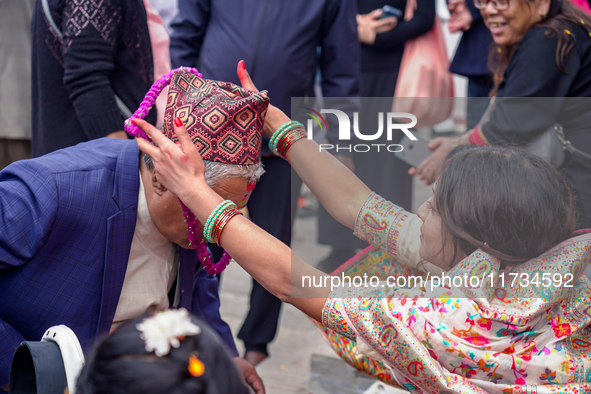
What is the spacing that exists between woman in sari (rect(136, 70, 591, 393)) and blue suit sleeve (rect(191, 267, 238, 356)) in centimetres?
57

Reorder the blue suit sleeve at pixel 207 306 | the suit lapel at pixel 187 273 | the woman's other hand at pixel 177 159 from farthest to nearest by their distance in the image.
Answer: the blue suit sleeve at pixel 207 306, the suit lapel at pixel 187 273, the woman's other hand at pixel 177 159

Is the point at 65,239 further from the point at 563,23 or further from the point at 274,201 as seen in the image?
the point at 563,23

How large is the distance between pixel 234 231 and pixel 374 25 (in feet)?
8.19

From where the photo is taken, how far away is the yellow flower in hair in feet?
2.98

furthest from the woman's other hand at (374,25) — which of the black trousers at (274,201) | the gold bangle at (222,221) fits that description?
the gold bangle at (222,221)

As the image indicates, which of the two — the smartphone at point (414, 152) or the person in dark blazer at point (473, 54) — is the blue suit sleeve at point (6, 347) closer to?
the smartphone at point (414, 152)

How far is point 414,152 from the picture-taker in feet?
7.52

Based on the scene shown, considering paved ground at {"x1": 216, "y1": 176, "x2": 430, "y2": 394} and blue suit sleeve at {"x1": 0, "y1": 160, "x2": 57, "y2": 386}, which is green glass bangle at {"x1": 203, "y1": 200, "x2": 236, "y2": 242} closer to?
blue suit sleeve at {"x1": 0, "y1": 160, "x2": 57, "y2": 386}

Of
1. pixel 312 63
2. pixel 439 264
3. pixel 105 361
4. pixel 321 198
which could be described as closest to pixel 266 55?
pixel 312 63

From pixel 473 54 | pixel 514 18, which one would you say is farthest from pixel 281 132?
pixel 473 54

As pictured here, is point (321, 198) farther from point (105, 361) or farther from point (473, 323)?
point (105, 361)

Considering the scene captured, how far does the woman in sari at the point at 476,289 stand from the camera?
151 cm

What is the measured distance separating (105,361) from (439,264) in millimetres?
1140

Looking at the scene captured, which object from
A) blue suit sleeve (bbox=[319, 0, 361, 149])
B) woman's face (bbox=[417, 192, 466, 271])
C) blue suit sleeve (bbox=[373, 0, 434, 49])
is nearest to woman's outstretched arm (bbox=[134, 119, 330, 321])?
woman's face (bbox=[417, 192, 466, 271])
